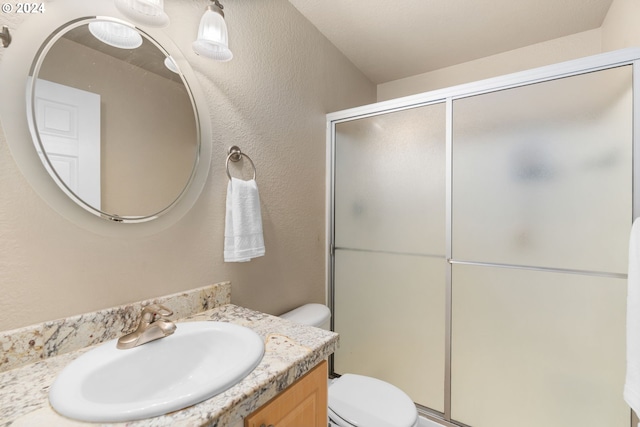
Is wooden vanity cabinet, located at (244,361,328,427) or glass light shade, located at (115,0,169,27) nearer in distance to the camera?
wooden vanity cabinet, located at (244,361,328,427)

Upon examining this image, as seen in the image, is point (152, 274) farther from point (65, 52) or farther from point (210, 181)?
point (65, 52)

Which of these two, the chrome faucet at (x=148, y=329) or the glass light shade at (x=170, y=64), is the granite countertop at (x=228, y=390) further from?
the glass light shade at (x=170, y=64)

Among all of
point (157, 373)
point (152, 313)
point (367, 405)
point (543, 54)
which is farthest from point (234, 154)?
point (543, 54)

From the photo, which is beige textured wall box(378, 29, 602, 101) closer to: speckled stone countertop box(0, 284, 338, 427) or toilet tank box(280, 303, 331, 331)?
toilet tank box(280, 303, 331, 331)

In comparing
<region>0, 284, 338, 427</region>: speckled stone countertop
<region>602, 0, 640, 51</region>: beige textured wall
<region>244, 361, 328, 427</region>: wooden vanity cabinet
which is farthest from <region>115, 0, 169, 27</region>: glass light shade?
<region>602, 0, 640, 51</region>: beige textured wall

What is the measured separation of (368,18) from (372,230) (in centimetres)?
130

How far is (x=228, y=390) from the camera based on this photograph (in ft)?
2.03

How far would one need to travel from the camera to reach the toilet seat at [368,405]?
3.78 ft

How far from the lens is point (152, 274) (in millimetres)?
1003

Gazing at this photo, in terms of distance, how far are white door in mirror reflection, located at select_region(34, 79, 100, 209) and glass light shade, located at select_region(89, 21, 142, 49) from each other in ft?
0.61

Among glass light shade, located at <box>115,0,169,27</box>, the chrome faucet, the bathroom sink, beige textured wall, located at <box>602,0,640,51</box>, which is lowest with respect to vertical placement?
the bathroom sink

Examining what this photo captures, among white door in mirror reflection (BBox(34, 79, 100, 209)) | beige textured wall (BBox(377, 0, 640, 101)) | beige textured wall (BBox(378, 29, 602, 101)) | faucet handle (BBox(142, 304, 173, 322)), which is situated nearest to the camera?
white door in mirror reflection (BBox(34, 79, 100, 209))

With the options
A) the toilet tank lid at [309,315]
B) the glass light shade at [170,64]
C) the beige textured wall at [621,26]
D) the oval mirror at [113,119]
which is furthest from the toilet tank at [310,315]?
the beige textured wall at [621,26]

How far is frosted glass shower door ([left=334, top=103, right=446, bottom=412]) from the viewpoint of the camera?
1.63m
